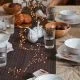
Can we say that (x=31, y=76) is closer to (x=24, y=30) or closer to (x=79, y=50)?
(x=79, y=50)

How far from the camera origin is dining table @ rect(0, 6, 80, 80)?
1302 mm

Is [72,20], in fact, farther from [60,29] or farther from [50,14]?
[60,29]

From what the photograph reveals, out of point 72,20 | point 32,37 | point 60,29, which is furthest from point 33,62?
point 72,20

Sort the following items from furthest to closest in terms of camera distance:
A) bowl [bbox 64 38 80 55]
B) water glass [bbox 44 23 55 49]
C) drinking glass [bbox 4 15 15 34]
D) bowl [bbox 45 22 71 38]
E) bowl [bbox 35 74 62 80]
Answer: drinking glass [bbox 4 15 15 34] < bowl [bbox 45 22 71 38] < water glass [bbox 44 23 55 49] < bowl [bbox 64 38 80 55] < bowl [bbox 35 74 62 80]

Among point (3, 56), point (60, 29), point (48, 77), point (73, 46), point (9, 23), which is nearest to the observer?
point (48, 77)

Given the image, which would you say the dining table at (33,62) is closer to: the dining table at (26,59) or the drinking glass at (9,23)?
the dining table at (26,59)

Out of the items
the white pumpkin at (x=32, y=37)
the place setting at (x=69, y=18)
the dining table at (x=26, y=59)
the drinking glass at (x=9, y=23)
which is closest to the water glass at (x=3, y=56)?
the dining table at (x=26, y=59)

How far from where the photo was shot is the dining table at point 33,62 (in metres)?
1.30

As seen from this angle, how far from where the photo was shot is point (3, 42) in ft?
5.00

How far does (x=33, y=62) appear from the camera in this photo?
1.44 meters

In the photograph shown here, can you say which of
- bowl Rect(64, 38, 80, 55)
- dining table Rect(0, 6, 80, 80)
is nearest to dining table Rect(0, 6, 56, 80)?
dining table Rect(0, 6, 80, 80)

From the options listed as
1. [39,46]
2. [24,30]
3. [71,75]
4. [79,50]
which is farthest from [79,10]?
[71,75]

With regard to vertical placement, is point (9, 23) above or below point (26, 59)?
above

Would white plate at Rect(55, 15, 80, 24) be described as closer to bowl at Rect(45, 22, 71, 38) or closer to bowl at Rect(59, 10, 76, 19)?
bowl at Rect(59, 10, 76, 19)
